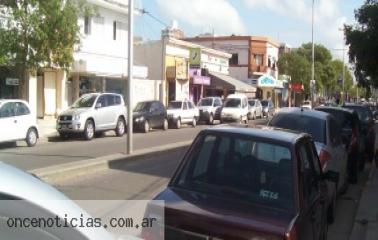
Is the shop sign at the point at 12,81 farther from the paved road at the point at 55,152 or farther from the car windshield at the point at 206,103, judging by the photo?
the car windshield at the point at 206,103

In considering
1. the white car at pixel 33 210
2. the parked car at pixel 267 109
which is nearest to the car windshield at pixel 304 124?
the white car at pixel 33 210

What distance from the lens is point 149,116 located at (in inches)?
1176

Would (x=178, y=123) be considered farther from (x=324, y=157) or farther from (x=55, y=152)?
(x=324, y=157)

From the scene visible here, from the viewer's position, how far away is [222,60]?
58844 mm

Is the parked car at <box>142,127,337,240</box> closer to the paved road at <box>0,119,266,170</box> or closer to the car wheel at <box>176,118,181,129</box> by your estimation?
the paved road at <box>0,119,266,170</box>

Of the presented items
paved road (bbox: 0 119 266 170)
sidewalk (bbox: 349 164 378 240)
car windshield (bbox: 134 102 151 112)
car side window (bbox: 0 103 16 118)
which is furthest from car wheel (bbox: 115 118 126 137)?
sidewalk (bbox: 349 164 378 240)

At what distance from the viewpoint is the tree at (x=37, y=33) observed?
72.7 feet

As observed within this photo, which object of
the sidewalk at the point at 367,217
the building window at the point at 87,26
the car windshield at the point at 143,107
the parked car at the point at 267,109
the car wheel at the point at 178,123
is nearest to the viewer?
the sidewalk at the point at 367,217

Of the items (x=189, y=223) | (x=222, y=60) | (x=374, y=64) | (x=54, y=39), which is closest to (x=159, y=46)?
(x=222, y=60)

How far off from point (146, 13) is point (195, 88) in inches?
448

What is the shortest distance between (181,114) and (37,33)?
13753mm

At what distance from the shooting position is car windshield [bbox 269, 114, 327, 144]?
390 inches

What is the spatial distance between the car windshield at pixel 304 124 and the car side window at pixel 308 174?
3.80 metres

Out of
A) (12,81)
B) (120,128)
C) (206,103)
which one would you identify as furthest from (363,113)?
(206,103)
